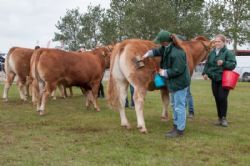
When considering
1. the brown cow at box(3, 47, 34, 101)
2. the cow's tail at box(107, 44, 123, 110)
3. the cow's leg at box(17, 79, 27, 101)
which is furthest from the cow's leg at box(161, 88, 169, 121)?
the cow's leg at box(17, 79, 27, 101)

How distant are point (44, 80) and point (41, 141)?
3364 mm

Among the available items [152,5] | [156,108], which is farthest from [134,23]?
[156,108]

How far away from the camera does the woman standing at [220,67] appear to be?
924 centimetres

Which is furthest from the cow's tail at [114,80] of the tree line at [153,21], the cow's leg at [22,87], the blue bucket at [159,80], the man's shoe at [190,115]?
the tree line at [153,21]

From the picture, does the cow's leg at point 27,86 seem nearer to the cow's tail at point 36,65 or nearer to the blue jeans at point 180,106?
the cow's tail at point 36,65

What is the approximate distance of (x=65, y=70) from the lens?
11.0 metres

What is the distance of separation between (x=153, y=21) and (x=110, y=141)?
4108 centimetres

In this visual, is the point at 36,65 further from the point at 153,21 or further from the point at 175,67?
the point at 153,21

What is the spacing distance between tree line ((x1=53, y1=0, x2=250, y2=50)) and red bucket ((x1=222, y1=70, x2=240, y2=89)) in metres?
33.0

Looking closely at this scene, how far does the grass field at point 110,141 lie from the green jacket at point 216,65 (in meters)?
1.11

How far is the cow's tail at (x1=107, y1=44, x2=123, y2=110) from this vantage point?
8.73 metres

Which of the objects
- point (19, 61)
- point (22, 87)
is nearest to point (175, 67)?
point (19, 61)

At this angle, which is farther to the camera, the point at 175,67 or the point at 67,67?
the point at 67,67

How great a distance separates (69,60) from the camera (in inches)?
437
